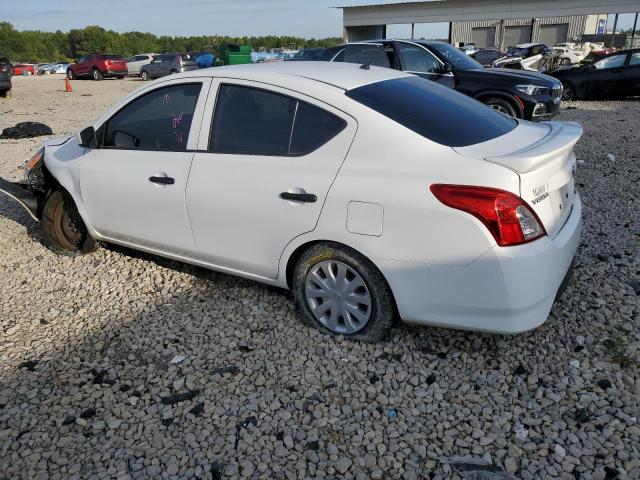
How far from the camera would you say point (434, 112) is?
333 cm

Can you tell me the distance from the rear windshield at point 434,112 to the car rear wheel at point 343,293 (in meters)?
0.85

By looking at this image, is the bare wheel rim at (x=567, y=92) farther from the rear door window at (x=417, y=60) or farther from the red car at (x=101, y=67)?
the red car at (x=101, y=67)

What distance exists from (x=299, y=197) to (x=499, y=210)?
115cm

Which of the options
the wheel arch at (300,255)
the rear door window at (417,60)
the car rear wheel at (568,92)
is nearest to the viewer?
the wheel arch at (300,255)

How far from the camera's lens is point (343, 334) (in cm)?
343

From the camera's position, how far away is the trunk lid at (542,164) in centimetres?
274

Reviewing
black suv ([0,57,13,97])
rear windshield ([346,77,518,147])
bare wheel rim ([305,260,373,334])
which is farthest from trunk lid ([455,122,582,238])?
black suv ([0,57,13,97])

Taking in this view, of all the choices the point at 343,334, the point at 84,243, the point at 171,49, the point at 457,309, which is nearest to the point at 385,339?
the point at 343,334

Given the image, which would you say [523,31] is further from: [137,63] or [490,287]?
[490,287]

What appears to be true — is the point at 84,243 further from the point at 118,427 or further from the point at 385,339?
the point at 385,339

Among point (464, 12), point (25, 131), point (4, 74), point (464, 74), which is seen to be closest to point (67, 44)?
point (464, 12)

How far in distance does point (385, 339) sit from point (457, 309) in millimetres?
632

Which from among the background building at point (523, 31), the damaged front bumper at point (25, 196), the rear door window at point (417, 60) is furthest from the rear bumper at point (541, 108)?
the background building at point (523, 31)

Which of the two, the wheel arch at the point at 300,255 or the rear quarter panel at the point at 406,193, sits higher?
the rear quarter panel at the point at 406,193
